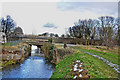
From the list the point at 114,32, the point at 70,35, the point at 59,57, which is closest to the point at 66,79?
the point at 59,57

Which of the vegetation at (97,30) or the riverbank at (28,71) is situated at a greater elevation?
the vegetation at (97,30)

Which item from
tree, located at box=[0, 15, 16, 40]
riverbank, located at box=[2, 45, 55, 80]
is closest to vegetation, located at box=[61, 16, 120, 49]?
riverbank, located at box=[2, 45, 55, 80]

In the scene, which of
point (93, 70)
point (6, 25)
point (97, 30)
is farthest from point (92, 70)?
point (6, 25)

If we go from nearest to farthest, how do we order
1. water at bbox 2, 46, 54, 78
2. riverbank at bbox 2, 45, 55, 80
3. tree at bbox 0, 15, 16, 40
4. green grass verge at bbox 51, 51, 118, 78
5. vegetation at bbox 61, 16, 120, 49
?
green grass verge at bbox 51, 51, 118, 78 → riverbank at bbox 2, 45, 55, 80 → water at bbox 2, 46, 54, 78 → vegetation at bbox 61, 16, 120, 49 → tree at bbox 0, 15, 16, 40

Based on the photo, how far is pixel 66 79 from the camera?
7887 millimetres

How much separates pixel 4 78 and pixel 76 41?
31020 mm

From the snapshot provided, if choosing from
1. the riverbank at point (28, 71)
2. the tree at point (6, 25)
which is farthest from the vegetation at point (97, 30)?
the tree at point (6, 25)

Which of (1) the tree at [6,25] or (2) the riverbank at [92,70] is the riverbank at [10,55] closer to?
(2) the riverbank at [92,70]

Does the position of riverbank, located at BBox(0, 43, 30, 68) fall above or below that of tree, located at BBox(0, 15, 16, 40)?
below

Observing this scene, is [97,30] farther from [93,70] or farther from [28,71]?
[93,70]

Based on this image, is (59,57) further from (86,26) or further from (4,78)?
(86,26)

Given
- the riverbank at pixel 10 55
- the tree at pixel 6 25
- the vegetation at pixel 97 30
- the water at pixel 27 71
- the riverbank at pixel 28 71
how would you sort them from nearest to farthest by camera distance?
the riverbank at pixel 28 71 < the water at pixel 27 71 < the riverbank at pixel 10 55 < the vegetation at pixel 97 30 < the tree at pixel 6 25

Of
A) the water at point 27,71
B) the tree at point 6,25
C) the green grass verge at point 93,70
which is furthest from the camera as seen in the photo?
the tree at point 6,25

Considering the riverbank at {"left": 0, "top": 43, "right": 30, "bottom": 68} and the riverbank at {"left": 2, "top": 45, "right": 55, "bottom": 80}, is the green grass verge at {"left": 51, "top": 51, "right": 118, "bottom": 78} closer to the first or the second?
the riverbank at {"left": 2, "top": 45, "right": 55, "bottom": 80}
